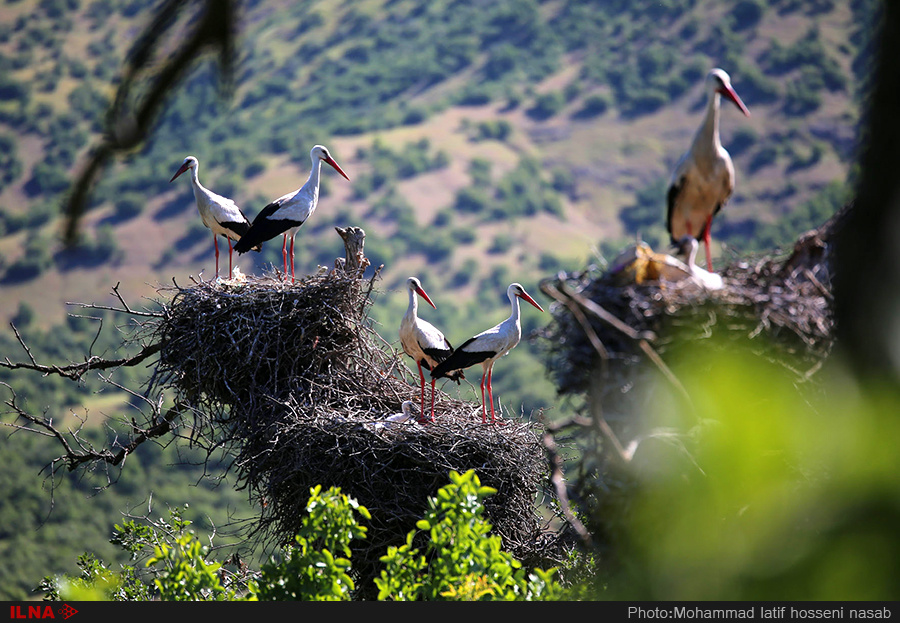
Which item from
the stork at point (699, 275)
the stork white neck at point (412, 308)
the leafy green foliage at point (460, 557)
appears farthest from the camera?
the stork white neck at point (412, 308)

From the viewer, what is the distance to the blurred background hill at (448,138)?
65.9 meters

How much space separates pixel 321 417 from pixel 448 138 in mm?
85752

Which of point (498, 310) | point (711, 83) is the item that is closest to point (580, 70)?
point (498, 310)

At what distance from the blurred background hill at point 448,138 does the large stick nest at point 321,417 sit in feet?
127

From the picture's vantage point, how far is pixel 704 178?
7.66 m

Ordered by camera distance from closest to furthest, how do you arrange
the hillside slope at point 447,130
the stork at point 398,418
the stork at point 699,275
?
the stork at point 398,418 < the stork at point 699,275 < the hillside slope at point 447,130

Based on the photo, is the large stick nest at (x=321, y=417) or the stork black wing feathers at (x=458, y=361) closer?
the large stick nest at (x=321, y=417)

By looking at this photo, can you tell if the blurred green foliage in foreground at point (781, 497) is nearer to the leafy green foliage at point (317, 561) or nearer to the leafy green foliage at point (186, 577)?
the leafy green foliage at point (317, 561)

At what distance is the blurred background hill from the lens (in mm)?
65875

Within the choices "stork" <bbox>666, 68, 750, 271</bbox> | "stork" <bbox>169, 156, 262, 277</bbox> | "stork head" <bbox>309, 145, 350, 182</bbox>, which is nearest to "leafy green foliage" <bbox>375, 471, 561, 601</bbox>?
"stork" <bbox>169, 156, 262, 277</bbox>

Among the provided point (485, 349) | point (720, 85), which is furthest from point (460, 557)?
point (720, 85)

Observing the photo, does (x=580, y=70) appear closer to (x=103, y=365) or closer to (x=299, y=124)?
(x=299, y=124)
